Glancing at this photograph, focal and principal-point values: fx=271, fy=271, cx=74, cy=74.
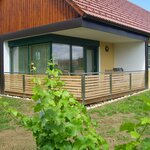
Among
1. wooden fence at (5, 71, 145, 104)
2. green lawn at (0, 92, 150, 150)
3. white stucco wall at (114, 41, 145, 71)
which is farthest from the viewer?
white stucco wall at (114, 41, 145, 71)

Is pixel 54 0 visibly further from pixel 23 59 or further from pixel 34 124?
pixel 34 124

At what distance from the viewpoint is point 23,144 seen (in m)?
5.48

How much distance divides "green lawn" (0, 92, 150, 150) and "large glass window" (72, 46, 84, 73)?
10.3 ft

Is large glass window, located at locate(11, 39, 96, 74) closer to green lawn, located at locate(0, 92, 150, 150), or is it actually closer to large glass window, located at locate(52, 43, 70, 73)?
large glass window, located at locate(52, 43, 70, 73)

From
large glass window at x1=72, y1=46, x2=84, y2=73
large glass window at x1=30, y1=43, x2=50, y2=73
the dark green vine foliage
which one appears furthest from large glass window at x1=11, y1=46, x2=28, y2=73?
the dark green vine foliage

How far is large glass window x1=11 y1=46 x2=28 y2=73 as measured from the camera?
13.2 m

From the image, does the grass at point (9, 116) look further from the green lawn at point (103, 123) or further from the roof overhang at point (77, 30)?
the roof overhang at point (77, 30)

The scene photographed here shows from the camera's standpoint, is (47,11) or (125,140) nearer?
(125,140)

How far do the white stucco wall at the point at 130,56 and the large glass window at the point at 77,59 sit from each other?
2.93m

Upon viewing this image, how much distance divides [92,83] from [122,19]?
14.0 feet

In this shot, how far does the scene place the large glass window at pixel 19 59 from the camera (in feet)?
43.3

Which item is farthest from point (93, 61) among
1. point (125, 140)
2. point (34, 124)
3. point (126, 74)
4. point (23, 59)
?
point (34, 124)

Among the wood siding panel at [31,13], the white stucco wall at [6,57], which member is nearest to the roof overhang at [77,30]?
the wood siding panel at [31,13]

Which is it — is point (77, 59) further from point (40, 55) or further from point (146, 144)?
point (146, 144)
